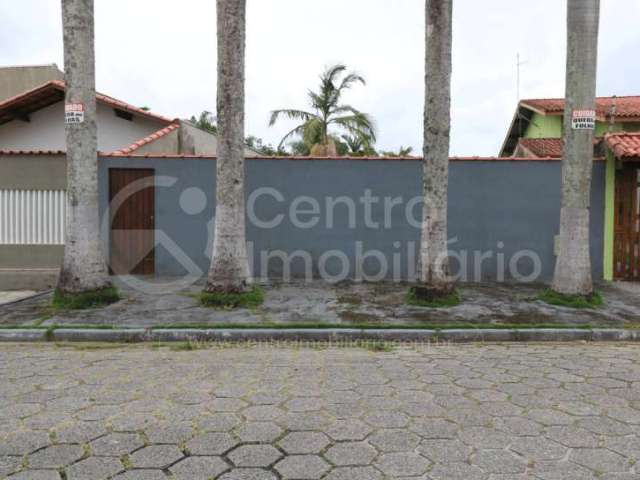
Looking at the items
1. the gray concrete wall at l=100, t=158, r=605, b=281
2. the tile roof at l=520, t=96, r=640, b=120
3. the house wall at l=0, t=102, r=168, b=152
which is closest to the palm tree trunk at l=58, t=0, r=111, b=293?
the gray concrete wall at l=100, t=158, r=605, b=281

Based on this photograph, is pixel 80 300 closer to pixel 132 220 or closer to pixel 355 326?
pixel 132 220

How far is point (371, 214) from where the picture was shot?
1012 centimetres

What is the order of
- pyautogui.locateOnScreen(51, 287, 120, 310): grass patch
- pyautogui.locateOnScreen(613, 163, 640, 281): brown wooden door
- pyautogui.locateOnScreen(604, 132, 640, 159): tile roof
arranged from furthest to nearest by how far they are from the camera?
pyautogui.locateOnScreen(613, 163, 640, 281): brown wooden door < pyautogui.locateOnScreen(604, 132, 640, 159): tile roof < pyautogui.locateOnScreen(51, 287, 120, 310): grass patch

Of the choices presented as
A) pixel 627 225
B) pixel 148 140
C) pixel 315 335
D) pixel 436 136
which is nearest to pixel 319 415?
pixel 315 335

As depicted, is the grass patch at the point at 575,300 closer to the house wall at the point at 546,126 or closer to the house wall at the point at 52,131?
the house wall at the point at 546,126

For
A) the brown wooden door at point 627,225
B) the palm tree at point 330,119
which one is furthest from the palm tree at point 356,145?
the brown wooden door at point 627,225

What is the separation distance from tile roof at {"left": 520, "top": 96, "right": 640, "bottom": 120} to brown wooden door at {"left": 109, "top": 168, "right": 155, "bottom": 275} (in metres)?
11.7

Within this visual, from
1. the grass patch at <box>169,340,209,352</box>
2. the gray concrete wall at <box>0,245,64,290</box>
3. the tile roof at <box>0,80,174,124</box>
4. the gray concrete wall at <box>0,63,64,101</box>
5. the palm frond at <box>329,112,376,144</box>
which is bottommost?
the grass patch at <box>169,340,209,352</box>

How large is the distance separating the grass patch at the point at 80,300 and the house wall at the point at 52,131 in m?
7.78

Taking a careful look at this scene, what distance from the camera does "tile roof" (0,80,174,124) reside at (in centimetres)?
1301

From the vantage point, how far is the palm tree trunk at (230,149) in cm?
741

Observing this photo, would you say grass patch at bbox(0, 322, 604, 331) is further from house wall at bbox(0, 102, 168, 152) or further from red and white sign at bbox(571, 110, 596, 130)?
house wall at bbox(0, 102, 168, 152)

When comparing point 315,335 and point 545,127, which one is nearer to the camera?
point 315,335

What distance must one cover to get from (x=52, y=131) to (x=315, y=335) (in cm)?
1162
